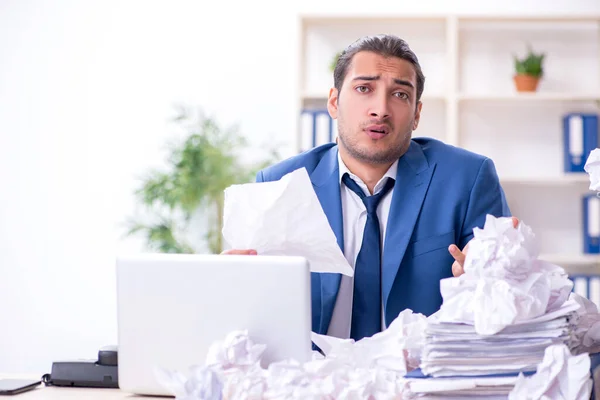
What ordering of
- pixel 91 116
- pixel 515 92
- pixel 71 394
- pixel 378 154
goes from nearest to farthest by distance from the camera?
1. pixel 71 394
2. pixel 378 154
3. pixel 515 92
4. pixel 91 116

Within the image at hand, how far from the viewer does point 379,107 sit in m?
2.04

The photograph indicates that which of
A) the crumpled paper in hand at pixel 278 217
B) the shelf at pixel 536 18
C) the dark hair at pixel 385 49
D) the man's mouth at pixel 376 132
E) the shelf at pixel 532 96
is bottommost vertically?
the crumpled paper in hand at pixel 278 217

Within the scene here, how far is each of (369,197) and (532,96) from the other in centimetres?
189

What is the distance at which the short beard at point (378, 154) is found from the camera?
2.08m

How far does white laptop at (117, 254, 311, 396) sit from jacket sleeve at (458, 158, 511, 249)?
0.91m

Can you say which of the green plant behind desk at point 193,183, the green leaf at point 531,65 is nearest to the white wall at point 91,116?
the green plant behind desk at point 193,183

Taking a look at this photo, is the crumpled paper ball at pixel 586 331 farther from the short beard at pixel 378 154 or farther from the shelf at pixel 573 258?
the shelf at pixel 573 258

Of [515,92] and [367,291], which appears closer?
[367,291]

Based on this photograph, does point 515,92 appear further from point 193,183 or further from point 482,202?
point 482,202

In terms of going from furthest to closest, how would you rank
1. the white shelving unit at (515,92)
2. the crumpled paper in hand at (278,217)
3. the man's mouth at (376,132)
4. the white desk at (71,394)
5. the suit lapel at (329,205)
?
the white shelving unit at (515,92)
the man's mouth at (376,132)
the suit lapel at (329,205)
the white desk at (71,394)
the crumpled paper in hand at (278,217)

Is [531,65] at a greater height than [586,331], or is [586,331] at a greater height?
[531,65]

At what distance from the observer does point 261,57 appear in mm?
4055

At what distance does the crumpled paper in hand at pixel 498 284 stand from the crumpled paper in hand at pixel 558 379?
7 cm

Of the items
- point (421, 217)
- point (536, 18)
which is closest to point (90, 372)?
point (421, 217)
